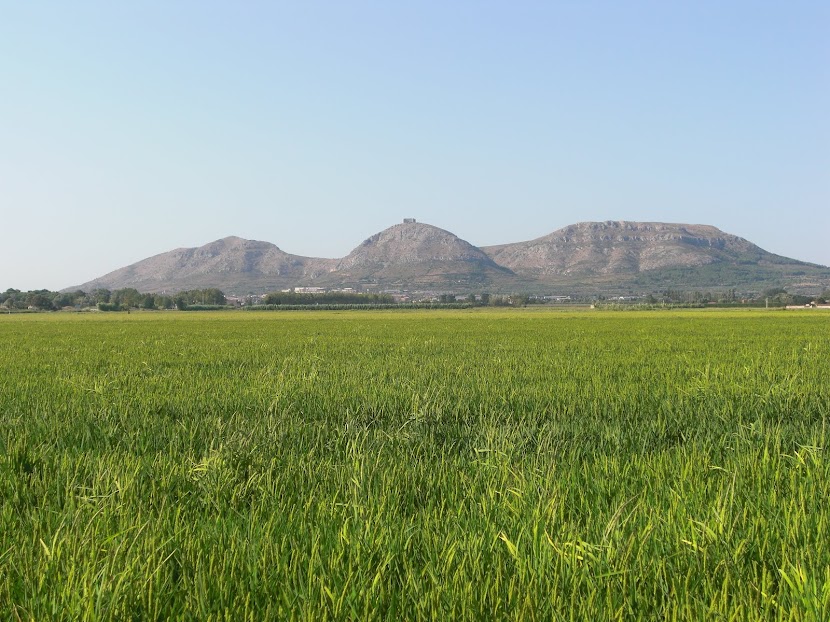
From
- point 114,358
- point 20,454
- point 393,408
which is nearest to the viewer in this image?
point 20,454

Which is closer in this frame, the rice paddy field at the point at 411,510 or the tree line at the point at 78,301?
the rice paddy field at the point at 411,510

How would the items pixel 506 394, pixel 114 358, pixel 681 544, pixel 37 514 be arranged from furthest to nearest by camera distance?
pixel 114 358
pixel 506 394
pixel 37 514
pixel 681 544

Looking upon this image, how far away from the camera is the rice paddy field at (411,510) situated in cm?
258

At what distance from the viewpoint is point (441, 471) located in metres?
4.78

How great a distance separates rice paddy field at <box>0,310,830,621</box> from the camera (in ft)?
8.46

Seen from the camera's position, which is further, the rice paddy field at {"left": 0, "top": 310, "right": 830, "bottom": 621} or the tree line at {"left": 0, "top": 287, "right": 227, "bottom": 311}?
the tree line at {"left": 0, "top": 287, "right": 227, "bottom": 311}

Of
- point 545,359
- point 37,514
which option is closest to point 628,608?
point 37,514

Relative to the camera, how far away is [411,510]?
409 centimetres

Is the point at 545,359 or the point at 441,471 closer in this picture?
the point at 441,471

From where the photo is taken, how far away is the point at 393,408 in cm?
810

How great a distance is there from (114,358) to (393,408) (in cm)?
1169

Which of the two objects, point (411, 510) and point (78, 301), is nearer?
point (411, 510)

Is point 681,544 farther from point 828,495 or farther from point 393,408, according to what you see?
point 393,408

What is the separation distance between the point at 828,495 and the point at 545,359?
11.8 metres
